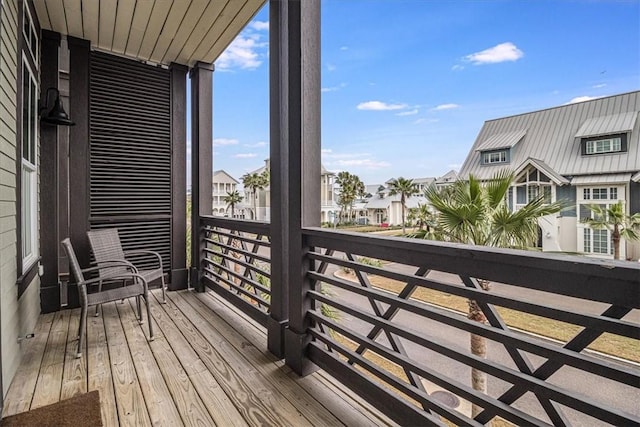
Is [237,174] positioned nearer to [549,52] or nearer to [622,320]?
[549,52]

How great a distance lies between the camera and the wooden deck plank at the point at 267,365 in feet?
5.46

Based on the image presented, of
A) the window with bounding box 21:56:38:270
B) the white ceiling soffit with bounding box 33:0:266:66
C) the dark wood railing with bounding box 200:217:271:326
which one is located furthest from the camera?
the dark wood railing with bounding box 200:217:271:326

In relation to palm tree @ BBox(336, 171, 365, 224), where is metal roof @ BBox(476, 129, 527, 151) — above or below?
above

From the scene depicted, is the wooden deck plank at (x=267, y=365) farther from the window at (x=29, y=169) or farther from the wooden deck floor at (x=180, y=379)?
the window at (x=29, y=169)

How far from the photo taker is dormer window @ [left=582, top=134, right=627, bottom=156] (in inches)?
60.7

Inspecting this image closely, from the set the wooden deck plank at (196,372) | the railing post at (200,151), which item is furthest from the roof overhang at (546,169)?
the railing post at (200,151)

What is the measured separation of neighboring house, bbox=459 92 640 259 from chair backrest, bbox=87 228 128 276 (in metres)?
3.37

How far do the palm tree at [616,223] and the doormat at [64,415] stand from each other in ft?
8.24

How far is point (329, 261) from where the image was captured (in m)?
1.90

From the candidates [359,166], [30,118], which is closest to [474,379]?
[359,166]

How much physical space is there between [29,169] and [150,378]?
2.02 m

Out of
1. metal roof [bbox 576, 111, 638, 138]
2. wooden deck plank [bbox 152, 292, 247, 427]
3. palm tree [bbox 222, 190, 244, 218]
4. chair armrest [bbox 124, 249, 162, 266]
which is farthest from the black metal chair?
metal roof [bbox 576, 111, 638, 138]

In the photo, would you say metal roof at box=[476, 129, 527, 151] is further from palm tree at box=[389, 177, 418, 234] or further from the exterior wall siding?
the exterior wall siding

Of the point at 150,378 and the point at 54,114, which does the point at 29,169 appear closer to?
the point at 54,114
